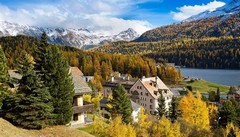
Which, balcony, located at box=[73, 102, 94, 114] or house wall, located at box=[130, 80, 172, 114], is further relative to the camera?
house wall, located at box=[130, 80, 172, 114]

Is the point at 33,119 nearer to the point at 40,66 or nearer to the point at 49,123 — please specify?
the point at 49,123

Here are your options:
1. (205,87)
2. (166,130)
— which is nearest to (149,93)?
(166,130)

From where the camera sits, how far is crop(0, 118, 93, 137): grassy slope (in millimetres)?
22961

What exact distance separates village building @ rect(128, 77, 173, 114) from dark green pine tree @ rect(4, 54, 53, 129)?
222 ft

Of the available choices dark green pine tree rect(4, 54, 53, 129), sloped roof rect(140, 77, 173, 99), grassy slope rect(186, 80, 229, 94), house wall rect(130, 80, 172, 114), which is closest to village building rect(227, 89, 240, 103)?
grassy slope rect(186, 80, 229, 94)

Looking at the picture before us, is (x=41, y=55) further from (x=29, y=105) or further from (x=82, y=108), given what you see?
(x=82, y=108)

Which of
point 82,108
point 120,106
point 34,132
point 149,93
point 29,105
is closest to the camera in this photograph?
point 34,132

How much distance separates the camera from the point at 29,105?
26469 millimetres

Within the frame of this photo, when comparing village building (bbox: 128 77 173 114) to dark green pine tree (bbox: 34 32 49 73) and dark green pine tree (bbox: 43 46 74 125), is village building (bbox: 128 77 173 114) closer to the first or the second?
dark green pine tree (bbox: 43 46 74 125)

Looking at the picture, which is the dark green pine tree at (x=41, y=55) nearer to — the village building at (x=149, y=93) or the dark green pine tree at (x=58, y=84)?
the dark green pine tree at (x=58, y=84)

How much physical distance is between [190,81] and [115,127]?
475ft

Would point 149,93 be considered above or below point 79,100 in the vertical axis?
below

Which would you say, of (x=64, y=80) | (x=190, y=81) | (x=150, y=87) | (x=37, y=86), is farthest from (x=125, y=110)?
(x=190, y=81)

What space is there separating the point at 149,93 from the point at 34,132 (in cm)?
7003
